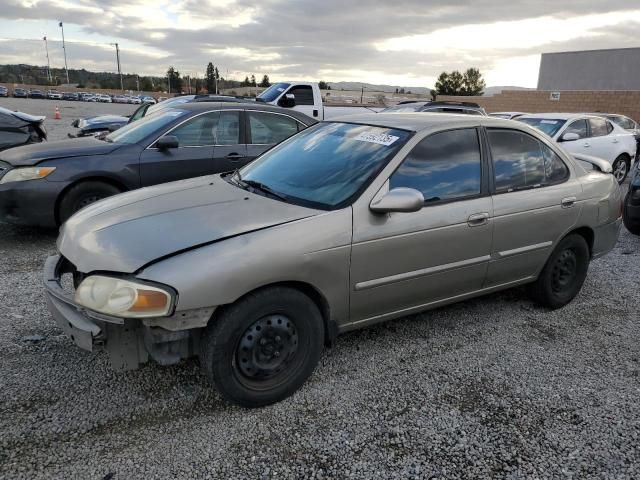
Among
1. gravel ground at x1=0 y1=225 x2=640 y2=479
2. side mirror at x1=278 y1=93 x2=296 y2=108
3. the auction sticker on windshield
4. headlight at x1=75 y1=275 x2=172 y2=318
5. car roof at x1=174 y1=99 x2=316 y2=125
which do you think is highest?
side mirror at x1=278 y1=93 x2=296 y2=108

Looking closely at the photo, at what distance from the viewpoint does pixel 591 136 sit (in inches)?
426

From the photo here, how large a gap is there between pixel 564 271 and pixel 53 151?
534 centimetres

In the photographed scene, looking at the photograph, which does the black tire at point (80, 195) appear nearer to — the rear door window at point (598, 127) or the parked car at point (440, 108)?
the parked car at point (440, 108)

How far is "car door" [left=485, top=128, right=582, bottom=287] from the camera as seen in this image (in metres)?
3.72

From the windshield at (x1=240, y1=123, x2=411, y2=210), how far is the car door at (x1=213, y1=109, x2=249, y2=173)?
2.37 meters

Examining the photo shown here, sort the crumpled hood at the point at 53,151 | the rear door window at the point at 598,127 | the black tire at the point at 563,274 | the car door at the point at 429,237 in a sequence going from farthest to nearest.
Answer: the rear door window at the point at 598,127, the crumpled hood at the point at 53,151, the black tire at the point at 563,274, the car door at the point at 429,237

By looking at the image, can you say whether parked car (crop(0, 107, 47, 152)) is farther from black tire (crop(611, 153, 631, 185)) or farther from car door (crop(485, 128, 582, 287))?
black tire (crop(611, 153, 631, 185))

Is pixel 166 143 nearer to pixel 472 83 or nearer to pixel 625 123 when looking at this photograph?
pixel 625 123

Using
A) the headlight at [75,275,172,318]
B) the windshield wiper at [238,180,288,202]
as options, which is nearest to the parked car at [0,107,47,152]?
the windshield wiper at [238,180,288,202]

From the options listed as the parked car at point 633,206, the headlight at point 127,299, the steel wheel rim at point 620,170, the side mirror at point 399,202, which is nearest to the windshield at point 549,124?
the steel wheel rim at point 620,170

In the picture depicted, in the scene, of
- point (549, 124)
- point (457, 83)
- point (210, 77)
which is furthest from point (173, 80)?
point (549, 124)

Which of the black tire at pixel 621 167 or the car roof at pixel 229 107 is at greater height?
the car roof at pixel 229 107

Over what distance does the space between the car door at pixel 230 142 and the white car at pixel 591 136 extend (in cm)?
679

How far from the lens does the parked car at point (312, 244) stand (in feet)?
8.36
